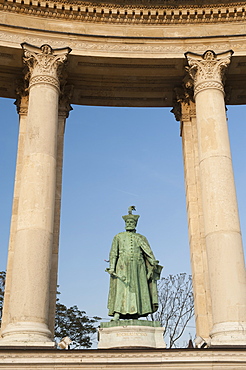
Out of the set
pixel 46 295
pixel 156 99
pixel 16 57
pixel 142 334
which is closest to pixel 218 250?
pixel 142 334

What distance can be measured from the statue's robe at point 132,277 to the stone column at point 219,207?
3891mm

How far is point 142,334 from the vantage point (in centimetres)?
2969

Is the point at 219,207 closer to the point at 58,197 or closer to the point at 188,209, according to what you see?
the point at 188,209

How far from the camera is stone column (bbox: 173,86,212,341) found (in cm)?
3550

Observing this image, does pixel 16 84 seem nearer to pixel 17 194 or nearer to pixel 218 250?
→ pixel 17 194

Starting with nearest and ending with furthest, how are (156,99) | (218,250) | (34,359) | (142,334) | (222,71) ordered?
(34,359) < (142,334) < (218,250) < (222,71) < (156,99)

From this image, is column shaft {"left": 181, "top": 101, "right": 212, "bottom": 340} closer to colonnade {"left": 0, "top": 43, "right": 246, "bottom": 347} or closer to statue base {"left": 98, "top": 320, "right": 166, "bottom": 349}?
colonnade {"left": 0, "top": 43, "right": 246, "bottom": 347}

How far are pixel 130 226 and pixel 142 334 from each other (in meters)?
7.42

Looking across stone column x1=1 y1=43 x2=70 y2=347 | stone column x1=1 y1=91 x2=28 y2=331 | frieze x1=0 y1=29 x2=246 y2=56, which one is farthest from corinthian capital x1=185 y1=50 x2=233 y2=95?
stone column x1=1 y1=91 x2=28 y2=331

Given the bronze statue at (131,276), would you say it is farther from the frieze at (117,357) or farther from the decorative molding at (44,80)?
the decorative molding at (44,80)

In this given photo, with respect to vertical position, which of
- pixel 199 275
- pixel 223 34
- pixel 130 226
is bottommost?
pixel 199 275

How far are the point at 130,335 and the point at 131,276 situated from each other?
165 inches

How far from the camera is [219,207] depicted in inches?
1314

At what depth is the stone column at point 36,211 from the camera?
29.4m
